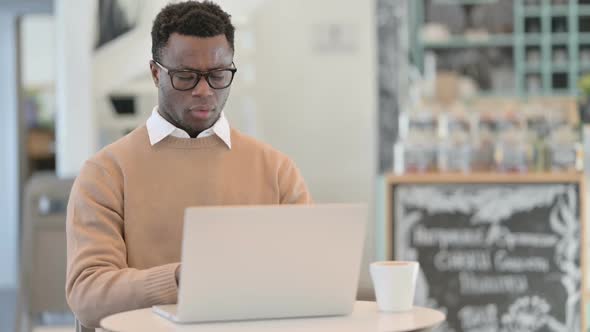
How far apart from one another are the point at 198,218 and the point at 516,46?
8773 mm

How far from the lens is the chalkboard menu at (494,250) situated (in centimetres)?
463

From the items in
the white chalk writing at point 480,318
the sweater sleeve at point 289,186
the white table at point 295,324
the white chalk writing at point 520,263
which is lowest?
the white chalk writing at point 480,318

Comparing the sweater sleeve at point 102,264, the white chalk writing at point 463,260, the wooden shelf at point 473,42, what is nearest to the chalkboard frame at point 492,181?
the white chalk writing at point 463,260

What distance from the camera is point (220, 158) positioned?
221 centimetres

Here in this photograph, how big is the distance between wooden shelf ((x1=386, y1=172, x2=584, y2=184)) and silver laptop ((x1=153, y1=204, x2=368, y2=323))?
2942 mm

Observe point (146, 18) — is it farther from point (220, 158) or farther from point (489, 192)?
point (220, 158)

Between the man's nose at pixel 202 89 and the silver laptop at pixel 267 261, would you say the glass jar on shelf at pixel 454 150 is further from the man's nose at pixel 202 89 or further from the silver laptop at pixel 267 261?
the silver laptop at pixel 267 261

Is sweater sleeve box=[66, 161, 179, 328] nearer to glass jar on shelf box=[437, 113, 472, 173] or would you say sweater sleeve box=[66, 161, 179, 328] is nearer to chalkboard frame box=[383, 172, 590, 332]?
chalkboard frame box=[383, 172, 590, 332]

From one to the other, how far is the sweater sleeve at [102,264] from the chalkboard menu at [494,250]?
2.78 m

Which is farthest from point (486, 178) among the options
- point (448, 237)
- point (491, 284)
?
point (491, 284)

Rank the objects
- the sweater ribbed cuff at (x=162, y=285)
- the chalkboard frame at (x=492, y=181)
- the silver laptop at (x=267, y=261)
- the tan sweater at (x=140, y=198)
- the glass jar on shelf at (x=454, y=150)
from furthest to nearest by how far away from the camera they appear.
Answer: the glass jar on shelf at (x=454, y=150)
the chalkboard frame at (x=492, y=181)
the tan sweater at (x=140, y=198)
the sweater ribbed cuff at (x=162, y=285)
the silver laptop at (x=267, y=261)

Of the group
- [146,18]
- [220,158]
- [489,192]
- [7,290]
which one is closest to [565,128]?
[489,192]

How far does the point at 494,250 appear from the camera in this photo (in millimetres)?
4715

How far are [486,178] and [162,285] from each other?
9.85ft
